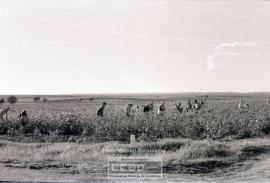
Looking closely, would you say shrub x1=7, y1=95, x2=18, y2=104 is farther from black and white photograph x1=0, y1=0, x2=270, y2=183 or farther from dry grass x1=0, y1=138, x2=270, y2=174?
dry grass x1=0, y1=138, x2=270, y2=174

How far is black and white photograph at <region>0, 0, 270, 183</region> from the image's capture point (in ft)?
22.2

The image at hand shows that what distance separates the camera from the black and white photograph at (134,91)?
6.76 m

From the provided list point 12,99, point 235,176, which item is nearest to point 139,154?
point 235,176

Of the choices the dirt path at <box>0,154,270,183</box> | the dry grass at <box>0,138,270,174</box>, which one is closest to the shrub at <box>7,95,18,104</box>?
the dry grass at <box>0,138,270,174</box>

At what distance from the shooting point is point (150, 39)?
7.03 metres

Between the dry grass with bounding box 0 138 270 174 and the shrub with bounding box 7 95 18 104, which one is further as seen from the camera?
the shrub with bounding box 7 95 18 104

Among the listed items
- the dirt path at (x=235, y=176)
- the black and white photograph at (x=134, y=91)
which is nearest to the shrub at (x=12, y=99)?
the black and white photograph at (x=134, y=91)

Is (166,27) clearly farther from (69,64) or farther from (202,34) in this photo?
(69,64)

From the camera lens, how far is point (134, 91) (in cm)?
697

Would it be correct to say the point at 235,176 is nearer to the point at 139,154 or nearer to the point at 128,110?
the point at 139,154

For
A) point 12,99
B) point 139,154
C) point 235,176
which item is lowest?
point 235,176

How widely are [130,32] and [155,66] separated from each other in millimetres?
568

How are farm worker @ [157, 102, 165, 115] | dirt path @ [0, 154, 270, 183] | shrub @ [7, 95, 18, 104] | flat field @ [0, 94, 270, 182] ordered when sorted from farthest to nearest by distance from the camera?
shrub @ [7, 95, 18, 104], farm worker @ [157, 102, 165, 115], flat field @ [0, 94, 270, 182], dirt path @ [0, 154, 270, 183]

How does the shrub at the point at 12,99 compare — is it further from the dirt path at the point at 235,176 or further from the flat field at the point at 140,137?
the dirt path at the point at 235,176
